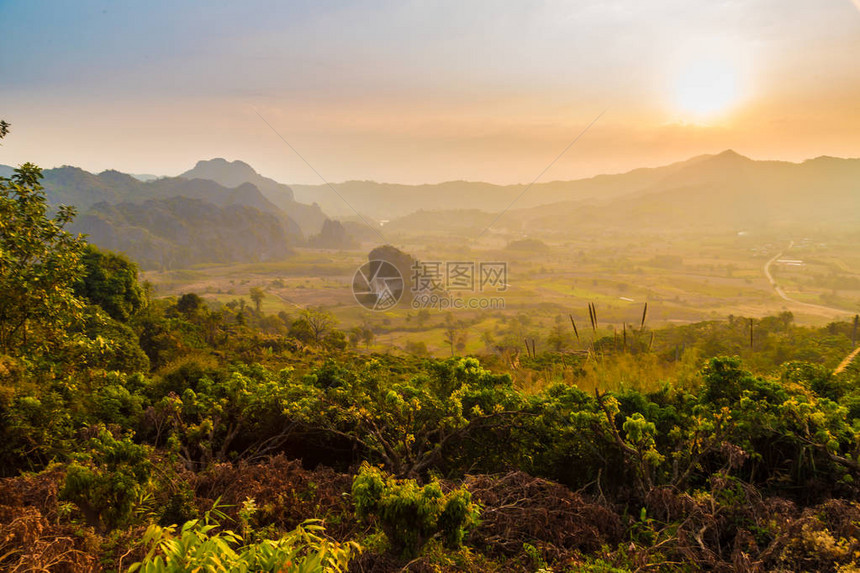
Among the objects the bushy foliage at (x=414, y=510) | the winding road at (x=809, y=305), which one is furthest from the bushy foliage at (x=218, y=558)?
the winding road at (x=809, y=305)

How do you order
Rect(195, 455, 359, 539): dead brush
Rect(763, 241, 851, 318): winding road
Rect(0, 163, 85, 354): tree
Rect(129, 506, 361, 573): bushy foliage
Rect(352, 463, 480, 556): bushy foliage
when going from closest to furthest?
1. Rect(129, 506, 361, 573): bushy foliage
2. Rect(352, 463, 480, 556): bushy foliage
3. Rect(195, 455, 359, 539): dead brush
4. Rect(0, 163, 85, 354): tree
5. Rect(763, 241, 851, 318): winding road

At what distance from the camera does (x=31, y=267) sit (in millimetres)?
6680

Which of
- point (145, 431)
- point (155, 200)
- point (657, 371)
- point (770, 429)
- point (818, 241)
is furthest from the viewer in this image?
point (155, 200)

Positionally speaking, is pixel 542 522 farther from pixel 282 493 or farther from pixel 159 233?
pixel 159 233

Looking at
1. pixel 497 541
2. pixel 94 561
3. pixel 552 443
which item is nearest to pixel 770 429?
pixel 552 443

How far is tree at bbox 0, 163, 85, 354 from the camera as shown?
6391 millimetres

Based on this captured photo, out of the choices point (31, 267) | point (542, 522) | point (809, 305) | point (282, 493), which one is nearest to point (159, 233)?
point (31, 267)

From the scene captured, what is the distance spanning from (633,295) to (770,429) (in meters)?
116

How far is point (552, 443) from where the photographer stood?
18.9 feet

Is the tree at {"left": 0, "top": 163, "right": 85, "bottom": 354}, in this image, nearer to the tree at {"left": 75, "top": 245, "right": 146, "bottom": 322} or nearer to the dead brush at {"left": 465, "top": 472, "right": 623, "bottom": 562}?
the dead brush at {"left": 465, "top": 472, "right": 623, "bottom": 562}

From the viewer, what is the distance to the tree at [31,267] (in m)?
6.39

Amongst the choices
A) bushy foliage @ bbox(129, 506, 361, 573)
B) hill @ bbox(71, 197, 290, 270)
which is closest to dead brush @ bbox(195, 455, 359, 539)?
bushy foliage @ bbox(129, 506, 361, 573)

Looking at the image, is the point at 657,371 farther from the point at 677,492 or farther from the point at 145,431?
the point at 145,431

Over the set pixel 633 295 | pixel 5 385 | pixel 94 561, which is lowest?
pixel 633 295
